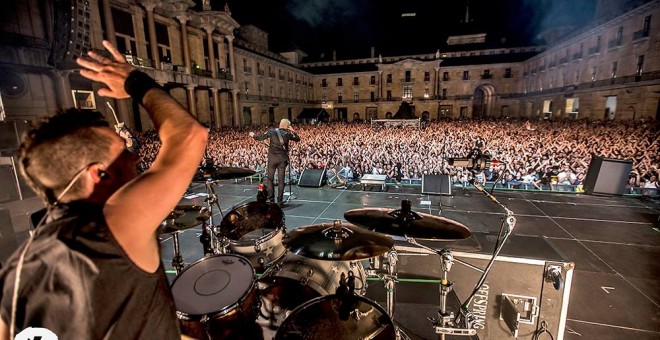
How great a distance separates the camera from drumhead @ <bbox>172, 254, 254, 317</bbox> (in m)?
2.30

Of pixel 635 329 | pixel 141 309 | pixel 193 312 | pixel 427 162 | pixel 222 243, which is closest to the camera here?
pixel 141 309

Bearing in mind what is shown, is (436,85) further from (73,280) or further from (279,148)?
(73,280)

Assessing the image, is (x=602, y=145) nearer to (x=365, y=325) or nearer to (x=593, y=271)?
(x=593, y=271)

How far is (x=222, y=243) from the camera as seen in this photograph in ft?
13.1

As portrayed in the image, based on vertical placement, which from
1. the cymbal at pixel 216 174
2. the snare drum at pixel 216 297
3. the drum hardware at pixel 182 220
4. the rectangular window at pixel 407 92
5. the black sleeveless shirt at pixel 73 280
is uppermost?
the rectangular window at pixel 407 92

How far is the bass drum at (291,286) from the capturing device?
283cm

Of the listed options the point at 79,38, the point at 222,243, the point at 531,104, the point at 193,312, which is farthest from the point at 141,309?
the point at 531,104

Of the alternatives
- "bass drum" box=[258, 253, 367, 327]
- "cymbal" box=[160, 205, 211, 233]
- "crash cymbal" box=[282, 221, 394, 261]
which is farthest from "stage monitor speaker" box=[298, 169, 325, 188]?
"crash cymbal" box=[282, 221, 394, 261]

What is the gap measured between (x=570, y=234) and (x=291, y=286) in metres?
6.41

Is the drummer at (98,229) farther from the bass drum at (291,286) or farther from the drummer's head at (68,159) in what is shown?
the bass drum at (291,286)

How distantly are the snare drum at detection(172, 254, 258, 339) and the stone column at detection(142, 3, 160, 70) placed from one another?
24944mm

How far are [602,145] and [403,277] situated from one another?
13.5 meters

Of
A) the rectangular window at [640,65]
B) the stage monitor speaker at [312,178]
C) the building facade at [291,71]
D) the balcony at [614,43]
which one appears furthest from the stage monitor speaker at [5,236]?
the balcony at [614,43]

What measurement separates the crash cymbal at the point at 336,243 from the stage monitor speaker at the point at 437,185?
584 centimetres
